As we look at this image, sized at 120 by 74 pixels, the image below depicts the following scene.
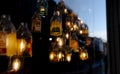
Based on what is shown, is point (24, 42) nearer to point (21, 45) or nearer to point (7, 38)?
point (21, 45)

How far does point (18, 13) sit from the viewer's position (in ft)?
8.26

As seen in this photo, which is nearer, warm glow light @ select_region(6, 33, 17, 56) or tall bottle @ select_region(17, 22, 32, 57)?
warm glow light @ select_region(6, 33, 17, 56)

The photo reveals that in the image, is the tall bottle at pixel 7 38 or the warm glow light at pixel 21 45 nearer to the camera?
the tall bottle at pixel 7 38

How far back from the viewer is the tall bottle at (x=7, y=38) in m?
1.57

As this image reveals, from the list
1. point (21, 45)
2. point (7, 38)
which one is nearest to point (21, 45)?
point (21, 45)

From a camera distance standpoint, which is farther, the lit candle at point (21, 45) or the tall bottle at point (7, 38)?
the lit candle at point (21, 45)

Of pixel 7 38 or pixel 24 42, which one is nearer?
pixel 7 38

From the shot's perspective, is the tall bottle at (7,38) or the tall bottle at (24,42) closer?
the tall bottle at (7,38)

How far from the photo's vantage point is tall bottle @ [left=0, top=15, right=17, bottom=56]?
157 cm

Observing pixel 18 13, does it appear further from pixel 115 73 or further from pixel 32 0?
pixel 115 73

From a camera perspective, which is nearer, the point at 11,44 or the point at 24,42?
the point at 11,44

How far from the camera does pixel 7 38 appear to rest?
1.60 meters

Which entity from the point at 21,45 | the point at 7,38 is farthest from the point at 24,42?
the point at 7,38

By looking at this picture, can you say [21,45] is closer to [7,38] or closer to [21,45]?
[21,45]
